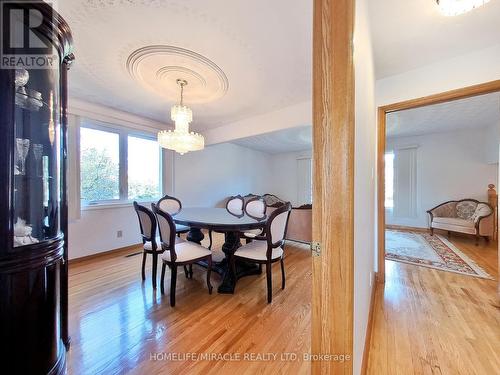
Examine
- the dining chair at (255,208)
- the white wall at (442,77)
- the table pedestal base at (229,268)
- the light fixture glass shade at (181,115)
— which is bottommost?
the table pedestal base at (229,268)

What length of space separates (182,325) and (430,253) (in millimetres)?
3898

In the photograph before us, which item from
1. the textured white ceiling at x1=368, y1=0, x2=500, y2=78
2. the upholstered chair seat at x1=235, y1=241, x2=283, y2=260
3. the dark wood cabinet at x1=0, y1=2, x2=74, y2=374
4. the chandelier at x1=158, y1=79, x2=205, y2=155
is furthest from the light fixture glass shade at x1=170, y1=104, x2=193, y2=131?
the textured white ceiling at x1=368, y1=0, x2=500, y2=78

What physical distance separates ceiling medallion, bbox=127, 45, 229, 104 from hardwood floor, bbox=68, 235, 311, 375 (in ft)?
7.69

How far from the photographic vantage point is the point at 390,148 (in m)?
5.52

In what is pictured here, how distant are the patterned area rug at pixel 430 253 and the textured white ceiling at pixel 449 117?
2.40m

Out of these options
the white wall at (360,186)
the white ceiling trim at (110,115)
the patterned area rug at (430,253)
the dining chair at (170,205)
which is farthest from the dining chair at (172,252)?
the patterned area rug at (430,253)

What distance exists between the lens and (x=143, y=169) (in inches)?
153

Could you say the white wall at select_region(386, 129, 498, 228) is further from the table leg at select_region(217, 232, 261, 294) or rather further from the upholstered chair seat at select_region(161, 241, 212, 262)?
the upholstered chair seat at select_region(161, 241, 212, 262)

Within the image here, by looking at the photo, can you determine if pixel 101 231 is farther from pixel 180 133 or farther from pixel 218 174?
pixel 218 174

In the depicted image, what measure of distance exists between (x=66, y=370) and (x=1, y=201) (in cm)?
111

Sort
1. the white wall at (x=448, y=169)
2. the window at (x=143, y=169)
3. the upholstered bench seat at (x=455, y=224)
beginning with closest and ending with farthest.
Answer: the window at (x=143, y=169) → the upholstered bench seat at (x=455, y=224) → the white wall at (x=448, y=169)

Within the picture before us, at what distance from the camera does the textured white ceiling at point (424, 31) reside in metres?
1.46

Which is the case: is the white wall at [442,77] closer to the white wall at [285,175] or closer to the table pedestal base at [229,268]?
the table pedestal base at [229,268]

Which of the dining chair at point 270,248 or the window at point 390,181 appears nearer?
the dining chair at point 270,248
